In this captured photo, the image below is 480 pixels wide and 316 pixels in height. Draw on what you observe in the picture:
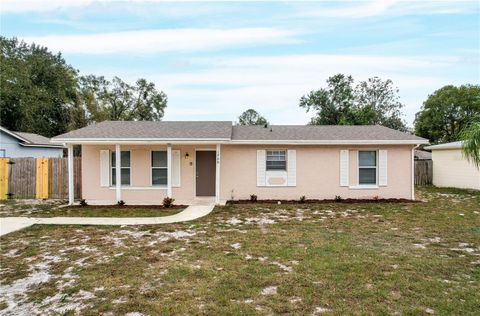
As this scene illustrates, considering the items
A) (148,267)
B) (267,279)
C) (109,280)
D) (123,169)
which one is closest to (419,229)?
(267,279)

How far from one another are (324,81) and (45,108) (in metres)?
26.9

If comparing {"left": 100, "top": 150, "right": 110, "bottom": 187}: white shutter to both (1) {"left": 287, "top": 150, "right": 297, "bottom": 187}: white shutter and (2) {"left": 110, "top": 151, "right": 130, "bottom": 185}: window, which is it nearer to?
→ (2) {"left": 110, "top": 151, "right": 130, "bottom": 185}: window

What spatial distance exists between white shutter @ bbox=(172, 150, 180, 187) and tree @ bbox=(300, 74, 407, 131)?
2020cm

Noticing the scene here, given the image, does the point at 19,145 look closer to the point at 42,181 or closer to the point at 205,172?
the point at 42,181

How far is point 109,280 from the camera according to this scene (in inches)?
191

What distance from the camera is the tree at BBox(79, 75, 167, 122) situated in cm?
3766

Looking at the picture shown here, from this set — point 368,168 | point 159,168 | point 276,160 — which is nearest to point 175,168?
point 159,168

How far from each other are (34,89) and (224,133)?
2499cm

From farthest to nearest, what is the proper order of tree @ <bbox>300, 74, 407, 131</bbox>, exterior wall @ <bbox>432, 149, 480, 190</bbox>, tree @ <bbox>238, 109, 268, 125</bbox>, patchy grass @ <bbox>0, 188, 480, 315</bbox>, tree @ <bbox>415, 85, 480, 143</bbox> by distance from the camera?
tree @ <bbox>238, 109, 268, 125</bbox> → tree @ <bbox>415, 85, 480, 143</bbox> → tree @ <bbox>300, 74, 407, 131</bbox> → exterior wall @ <bbox>432, 149, 480, 190</bbox> → patchy grass @ <bbox>0, 188, 480, 315</bbox>

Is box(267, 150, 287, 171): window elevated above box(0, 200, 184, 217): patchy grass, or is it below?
above

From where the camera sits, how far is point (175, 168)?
1305cm

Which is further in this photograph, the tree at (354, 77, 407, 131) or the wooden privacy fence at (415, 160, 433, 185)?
the tree at (354, 77, 407, 131)

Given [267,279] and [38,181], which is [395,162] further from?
[38,181]

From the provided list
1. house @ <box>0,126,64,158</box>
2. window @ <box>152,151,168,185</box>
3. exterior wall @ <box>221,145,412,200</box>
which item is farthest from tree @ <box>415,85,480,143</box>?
house @ <box>0,126,64,158</box>
